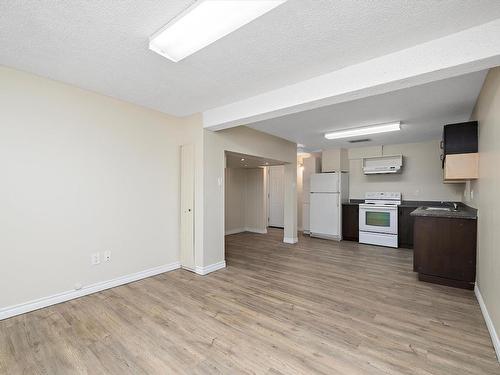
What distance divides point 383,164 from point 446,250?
3.11 m

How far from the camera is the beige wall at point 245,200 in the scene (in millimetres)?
6891

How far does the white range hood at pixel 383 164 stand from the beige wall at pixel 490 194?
2.96 m

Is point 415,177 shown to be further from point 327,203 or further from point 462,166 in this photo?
point 462,166

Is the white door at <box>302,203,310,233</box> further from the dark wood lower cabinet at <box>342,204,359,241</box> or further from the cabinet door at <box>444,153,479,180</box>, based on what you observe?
the cabinet door at <box>444,153,479,180</box>

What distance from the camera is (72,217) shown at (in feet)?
8.91

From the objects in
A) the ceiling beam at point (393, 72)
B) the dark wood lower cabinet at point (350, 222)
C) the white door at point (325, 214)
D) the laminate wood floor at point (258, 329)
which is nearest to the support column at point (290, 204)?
the white door at point (325, 214)

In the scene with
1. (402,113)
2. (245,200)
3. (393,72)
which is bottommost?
(245,200)

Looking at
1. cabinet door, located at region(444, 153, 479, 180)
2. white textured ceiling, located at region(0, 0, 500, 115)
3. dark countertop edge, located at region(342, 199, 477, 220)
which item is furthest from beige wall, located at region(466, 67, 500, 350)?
white textured ceiling, located at region(0, 0, 500, 115)

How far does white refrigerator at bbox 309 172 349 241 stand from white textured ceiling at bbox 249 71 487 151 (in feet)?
4.21

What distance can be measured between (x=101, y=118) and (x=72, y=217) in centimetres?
124

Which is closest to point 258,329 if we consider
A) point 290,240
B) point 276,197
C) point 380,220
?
point 290,240

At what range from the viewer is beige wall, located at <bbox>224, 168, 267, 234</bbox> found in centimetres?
689

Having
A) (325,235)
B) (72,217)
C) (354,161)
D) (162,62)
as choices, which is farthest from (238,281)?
(354,161)

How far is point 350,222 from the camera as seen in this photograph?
5.89 meters
